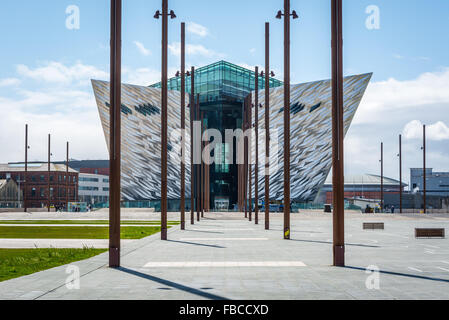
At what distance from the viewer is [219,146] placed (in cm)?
7600

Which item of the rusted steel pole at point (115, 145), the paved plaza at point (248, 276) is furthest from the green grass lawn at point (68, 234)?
the rusted steel pole at point (115, 145)

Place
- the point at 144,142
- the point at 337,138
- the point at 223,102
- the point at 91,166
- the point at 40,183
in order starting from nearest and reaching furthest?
the point at 337,138 < the point at 144,142 < the point at 223,102 < the point at 40,183 < the point at 91,166

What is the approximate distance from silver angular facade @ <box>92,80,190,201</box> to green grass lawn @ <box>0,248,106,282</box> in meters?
50.2

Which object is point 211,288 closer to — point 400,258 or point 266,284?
point 266,284

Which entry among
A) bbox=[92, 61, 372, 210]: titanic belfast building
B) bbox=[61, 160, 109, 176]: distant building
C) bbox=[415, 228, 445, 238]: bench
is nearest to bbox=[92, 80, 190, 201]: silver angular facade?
bbox=[92, 61, 372, 210]: titanic belfast building

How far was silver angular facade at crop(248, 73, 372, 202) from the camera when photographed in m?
62.8

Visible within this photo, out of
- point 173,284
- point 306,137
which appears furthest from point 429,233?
point 306,137

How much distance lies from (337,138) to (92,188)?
4657 inches

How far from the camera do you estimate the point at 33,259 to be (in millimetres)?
13523

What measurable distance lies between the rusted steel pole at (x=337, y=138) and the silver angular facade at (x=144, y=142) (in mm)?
54672

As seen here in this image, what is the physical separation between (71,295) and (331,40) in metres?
8.33

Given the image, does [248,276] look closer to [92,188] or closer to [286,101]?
[286,101]

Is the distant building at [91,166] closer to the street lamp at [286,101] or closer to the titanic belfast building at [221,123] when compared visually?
the titanic belfast building at [221,123]
